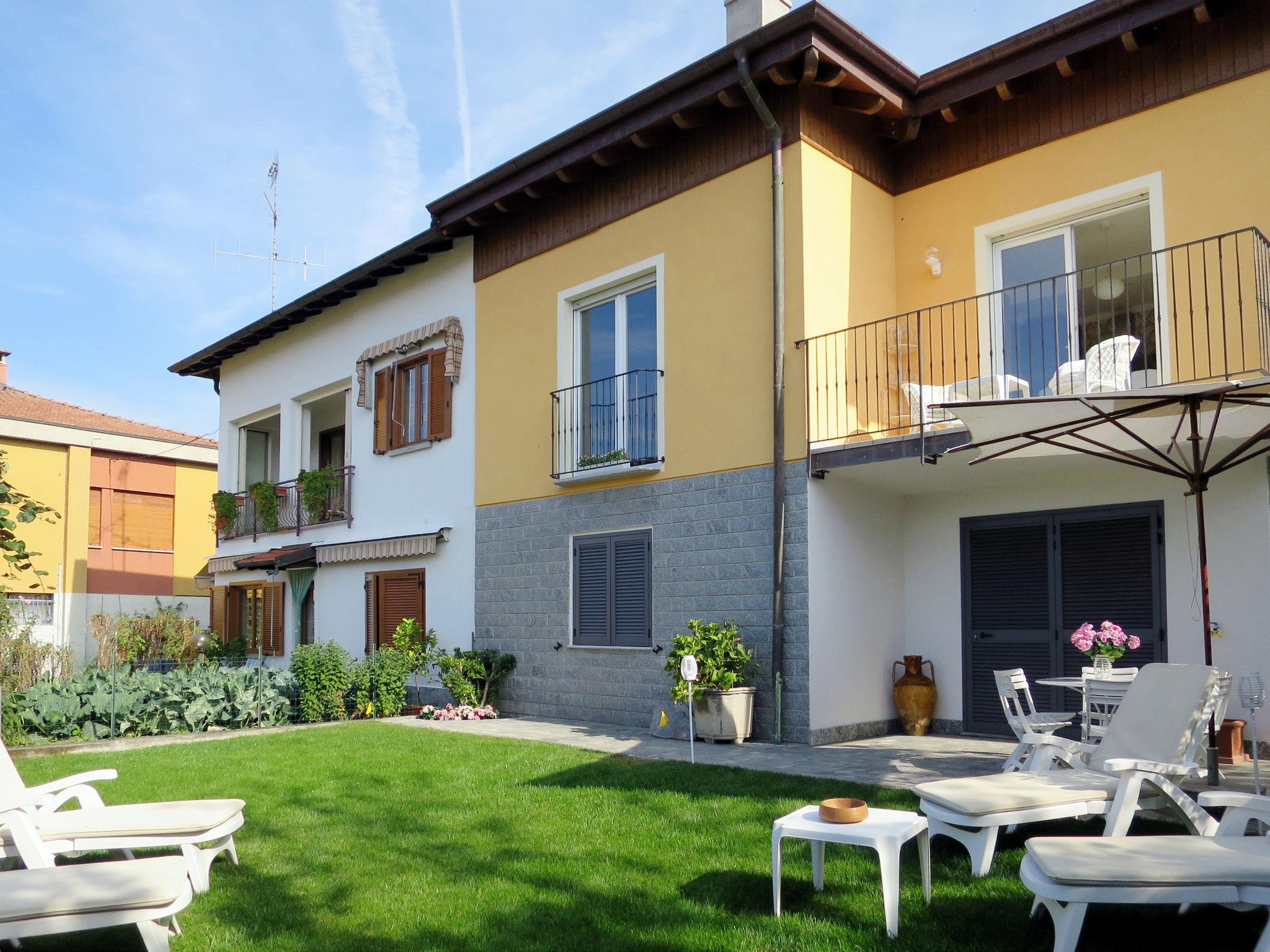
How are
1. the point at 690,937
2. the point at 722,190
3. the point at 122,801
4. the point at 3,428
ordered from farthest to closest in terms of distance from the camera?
the point at 3,428 → the point at 722,190 → the point at 122,801 → the point at 690,937

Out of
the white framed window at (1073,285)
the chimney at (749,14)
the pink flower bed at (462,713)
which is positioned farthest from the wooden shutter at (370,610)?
the white framed window at (1073,285)

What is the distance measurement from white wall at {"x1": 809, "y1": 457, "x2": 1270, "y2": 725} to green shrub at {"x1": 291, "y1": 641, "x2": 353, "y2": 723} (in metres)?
6.35

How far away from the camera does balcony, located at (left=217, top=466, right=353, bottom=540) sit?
16.0 meters

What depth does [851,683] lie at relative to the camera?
9.61 metres

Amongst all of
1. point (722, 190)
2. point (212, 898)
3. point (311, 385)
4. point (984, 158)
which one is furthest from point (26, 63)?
point (212, 898)

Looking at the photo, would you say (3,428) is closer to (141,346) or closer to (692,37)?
(141,346)

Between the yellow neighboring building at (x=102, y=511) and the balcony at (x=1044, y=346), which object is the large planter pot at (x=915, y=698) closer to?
the balcony at (x=1044, y=346)

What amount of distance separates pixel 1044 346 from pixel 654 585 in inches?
174

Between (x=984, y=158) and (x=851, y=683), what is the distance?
17.1 feet

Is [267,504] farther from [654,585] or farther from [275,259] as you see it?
[654,585]

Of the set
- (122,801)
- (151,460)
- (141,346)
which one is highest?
(141,346)

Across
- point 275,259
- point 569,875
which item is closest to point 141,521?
point 275,259

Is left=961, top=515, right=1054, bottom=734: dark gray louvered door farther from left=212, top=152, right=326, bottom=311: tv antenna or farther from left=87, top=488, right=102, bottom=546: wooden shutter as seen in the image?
left=87, top=488, right=102, bottom=546: wooden shutter

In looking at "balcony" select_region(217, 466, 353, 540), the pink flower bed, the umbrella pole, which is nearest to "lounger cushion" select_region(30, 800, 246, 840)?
the umbrella pole
